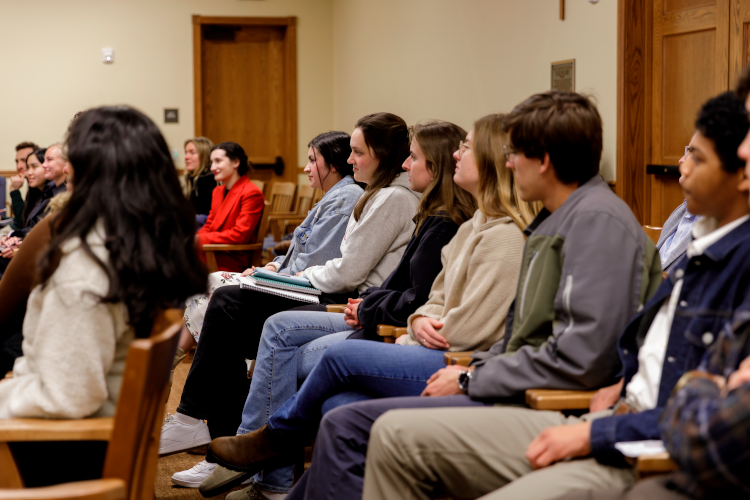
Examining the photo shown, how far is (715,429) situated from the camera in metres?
0.96

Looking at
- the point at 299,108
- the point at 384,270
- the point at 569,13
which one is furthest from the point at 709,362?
the point at 299,108

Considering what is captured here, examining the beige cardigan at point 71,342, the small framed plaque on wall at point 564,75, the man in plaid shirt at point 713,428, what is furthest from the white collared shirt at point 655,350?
the small framed plaque on wall at point 564,75

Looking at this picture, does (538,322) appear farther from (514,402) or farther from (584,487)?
(584,487)

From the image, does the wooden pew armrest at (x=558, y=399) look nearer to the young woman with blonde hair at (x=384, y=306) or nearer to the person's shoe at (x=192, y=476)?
the young woman with blonde hair at (x=384, y=306)

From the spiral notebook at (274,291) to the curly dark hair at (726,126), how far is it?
1697 mm

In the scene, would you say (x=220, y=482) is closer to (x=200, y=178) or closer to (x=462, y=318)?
(x=462, y=318)

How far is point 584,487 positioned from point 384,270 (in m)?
1.48

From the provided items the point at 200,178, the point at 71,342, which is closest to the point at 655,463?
the point at 71,342

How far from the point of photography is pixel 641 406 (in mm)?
1378

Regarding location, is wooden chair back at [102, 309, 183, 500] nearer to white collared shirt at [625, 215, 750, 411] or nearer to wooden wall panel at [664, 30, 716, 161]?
white collared shirt at [625, 215, 750, 411]

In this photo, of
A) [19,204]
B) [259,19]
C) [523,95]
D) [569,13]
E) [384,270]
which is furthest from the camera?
[259,19]

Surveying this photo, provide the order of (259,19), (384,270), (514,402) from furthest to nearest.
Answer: (259,19) → (384,270) → (514,402)

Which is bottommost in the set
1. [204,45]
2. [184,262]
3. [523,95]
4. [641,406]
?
[641,406]

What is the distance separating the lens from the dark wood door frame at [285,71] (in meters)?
8.38
